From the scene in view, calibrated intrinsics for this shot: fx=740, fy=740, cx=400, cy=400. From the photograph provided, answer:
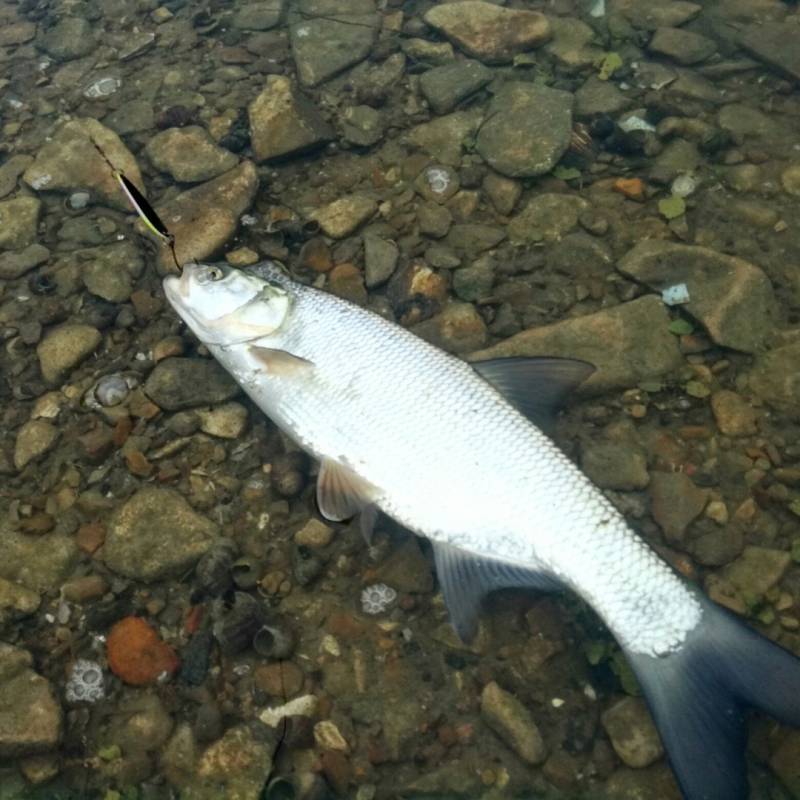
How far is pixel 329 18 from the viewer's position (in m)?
5.87

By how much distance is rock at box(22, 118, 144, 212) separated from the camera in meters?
4.96

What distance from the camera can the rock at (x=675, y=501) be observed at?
3551 mm

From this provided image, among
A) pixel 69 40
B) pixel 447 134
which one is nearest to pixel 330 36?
pixel 447 134

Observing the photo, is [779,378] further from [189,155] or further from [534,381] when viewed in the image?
[189,155]

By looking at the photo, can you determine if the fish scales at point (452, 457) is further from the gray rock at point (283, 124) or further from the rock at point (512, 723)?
the gray rock at point (283, 124)

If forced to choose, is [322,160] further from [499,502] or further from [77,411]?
[499,502]

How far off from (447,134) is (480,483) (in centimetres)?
288

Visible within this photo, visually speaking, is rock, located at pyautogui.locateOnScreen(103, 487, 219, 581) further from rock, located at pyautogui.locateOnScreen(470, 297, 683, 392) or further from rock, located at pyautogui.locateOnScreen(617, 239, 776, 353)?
rock, located at pyautogui.locateOnScreen(617, 239, 776, 353)

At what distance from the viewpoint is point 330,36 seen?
570cm

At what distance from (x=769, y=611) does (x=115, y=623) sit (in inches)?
118

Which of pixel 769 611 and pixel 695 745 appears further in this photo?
pixel 769 611

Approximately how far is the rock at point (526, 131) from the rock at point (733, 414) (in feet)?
6.11

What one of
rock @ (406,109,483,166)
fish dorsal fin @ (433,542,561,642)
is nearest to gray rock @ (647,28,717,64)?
rock @ (406,109,483,166)

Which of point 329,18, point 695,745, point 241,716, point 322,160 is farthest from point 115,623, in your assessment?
point 329,18
